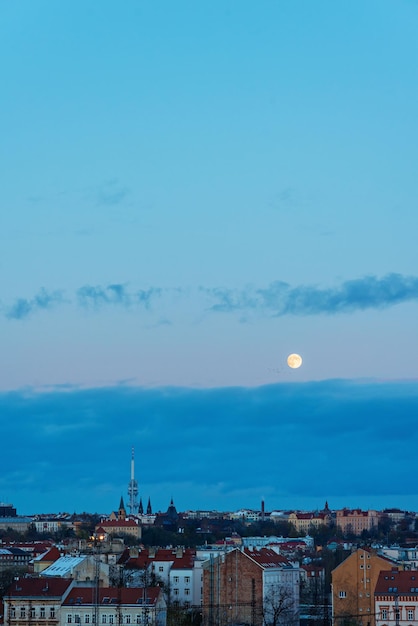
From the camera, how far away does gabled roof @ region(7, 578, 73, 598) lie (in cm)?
5166

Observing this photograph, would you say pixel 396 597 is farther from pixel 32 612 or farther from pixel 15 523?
pixel 15 523

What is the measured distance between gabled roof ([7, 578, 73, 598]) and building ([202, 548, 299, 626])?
19.6 feet

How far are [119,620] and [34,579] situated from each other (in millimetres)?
5484

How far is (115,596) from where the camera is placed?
50.7m

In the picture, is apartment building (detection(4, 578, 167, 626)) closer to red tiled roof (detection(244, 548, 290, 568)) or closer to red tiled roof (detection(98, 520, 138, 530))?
red tiled roof (detection(244, 548, 290, 568))

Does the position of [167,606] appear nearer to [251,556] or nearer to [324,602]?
[251,556]

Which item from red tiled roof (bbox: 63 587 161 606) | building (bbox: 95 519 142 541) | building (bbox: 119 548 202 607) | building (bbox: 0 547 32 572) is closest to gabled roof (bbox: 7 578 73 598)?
red tiled roof (bbox: 63 587 161 606)

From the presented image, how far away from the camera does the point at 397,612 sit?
47375 mm

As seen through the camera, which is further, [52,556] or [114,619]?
[52,556]

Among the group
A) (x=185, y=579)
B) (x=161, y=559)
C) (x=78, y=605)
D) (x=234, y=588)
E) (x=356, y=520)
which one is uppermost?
(x=356, y=520)

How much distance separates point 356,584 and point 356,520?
119511mm

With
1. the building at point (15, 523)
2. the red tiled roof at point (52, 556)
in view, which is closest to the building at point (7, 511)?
the building at point (15, 523)

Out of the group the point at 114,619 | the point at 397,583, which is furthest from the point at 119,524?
the point at 397,583

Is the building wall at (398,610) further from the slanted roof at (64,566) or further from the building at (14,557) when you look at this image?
the building at (14,557)
